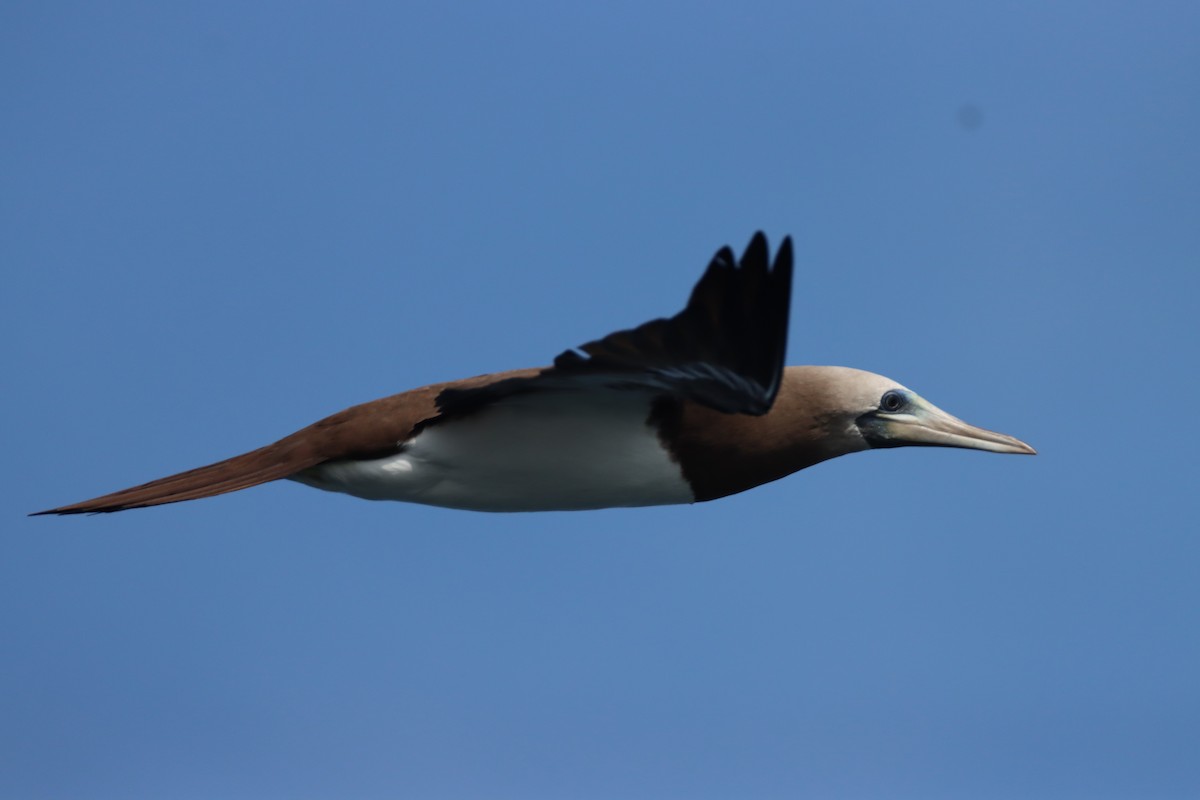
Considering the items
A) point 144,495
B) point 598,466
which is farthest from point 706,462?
point 144,495

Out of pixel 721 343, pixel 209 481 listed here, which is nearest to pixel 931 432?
pixel 721 343

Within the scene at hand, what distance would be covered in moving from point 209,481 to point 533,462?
58.8 inches

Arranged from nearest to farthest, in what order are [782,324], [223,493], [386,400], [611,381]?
[782,324], [611,381], [223,493], [386,400]

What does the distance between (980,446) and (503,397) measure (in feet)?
8.33

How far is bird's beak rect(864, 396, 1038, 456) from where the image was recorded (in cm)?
668

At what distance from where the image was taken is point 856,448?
6.70 m

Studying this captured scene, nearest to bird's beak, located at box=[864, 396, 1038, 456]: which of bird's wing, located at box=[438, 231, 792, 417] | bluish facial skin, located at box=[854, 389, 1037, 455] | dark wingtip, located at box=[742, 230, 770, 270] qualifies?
bluish facial skin, located at box=[854, 389, 1037, 455]

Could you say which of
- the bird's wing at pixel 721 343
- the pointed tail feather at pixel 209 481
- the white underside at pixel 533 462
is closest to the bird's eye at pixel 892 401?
the white underside at pixel 533 462

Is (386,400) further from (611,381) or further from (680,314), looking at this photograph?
(680,314)

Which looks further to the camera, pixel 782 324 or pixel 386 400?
pixel 386 400

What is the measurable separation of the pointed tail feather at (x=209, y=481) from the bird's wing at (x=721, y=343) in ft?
5.29

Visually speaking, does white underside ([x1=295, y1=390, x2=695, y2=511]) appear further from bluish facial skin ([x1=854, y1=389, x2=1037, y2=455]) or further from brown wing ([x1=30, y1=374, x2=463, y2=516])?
bluish facial skin ([x1=854, y1=389, x2=1037, y2=455])

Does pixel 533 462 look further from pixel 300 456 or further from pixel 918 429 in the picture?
pixel 918 429

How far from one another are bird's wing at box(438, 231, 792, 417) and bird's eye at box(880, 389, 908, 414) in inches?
67.3
